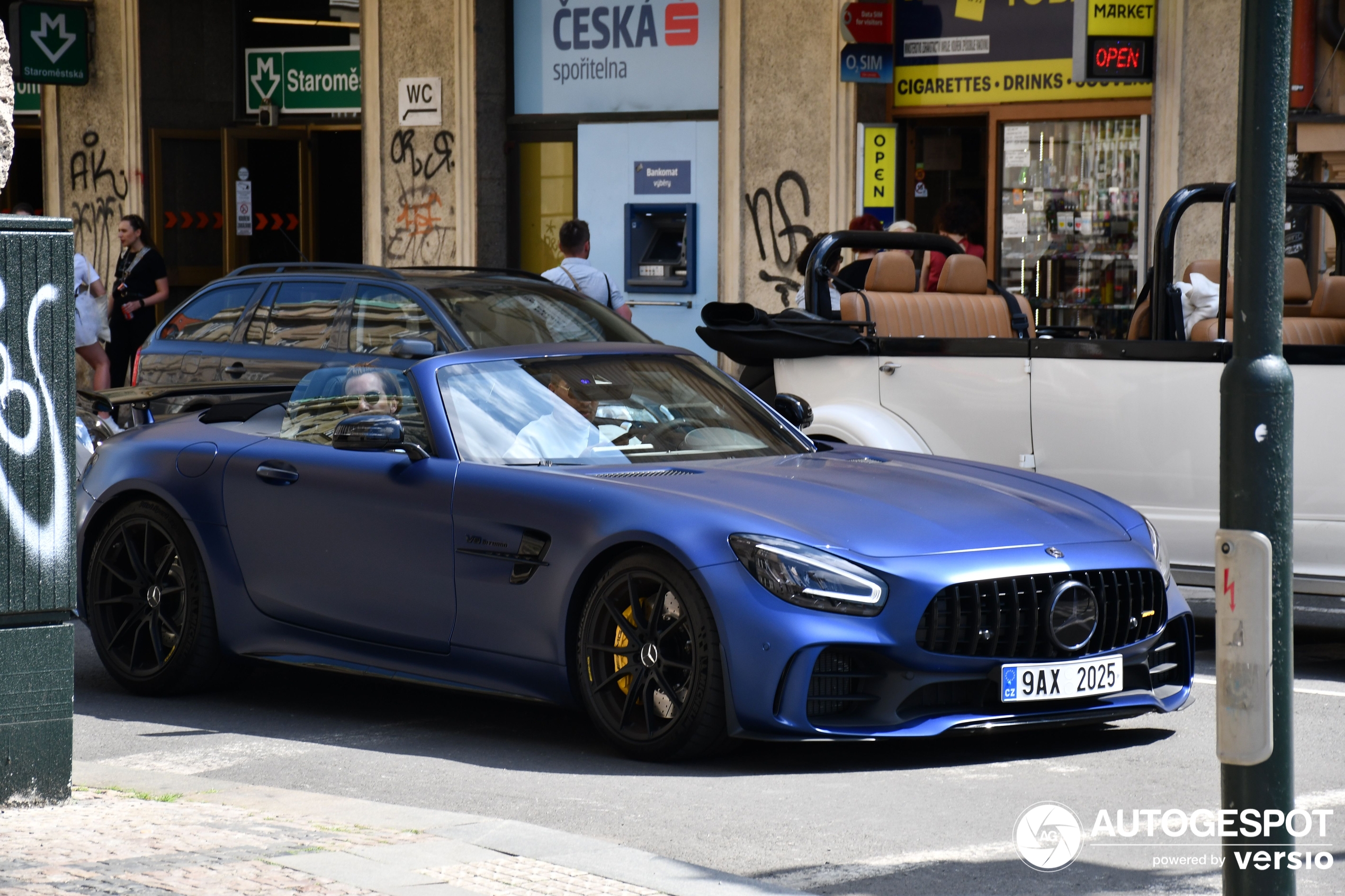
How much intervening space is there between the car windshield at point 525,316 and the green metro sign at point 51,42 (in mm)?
11531

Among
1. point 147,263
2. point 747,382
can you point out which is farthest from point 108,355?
point 747,382

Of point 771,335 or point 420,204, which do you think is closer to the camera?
point 771,335

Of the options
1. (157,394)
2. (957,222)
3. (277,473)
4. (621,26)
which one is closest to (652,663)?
(277,473)

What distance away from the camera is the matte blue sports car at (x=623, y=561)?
20.0 ft

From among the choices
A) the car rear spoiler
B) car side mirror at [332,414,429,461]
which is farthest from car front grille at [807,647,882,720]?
the car rear spoiler

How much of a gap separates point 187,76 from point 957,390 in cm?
1536

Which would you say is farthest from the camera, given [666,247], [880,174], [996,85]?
[666,247]

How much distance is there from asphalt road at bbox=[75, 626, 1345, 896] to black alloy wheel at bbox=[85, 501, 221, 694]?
0.14m

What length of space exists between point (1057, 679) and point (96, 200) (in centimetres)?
1823

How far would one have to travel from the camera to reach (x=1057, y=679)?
624 centimetres

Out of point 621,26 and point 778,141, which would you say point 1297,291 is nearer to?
point 778,141

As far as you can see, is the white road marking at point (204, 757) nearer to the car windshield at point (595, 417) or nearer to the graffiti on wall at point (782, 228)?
the car windshield at point (595, 417)

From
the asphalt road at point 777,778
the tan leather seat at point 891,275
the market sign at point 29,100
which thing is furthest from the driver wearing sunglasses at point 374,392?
the market sign at point 29,100

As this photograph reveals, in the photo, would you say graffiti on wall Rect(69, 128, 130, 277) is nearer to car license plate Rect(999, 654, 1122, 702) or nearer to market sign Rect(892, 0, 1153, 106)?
market sign Rect(892, 0, 1153, 106)
